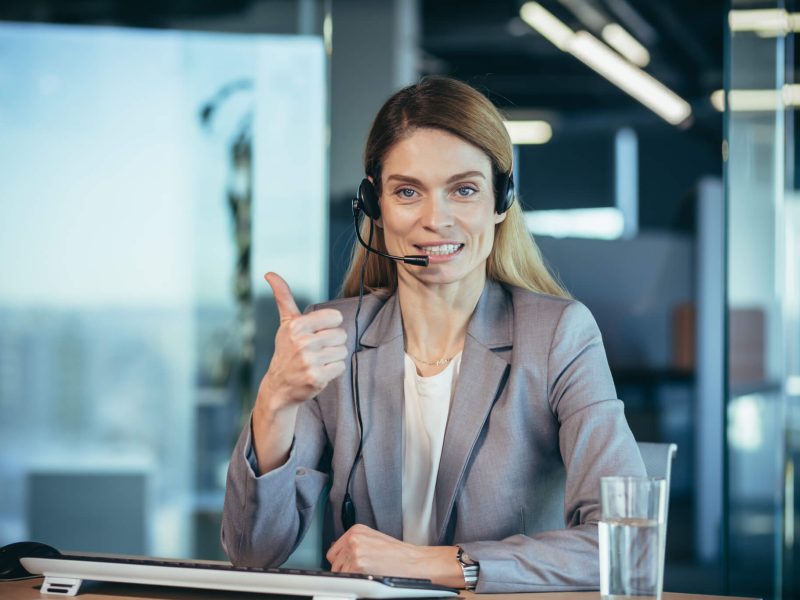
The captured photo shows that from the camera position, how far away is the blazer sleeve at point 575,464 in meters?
1.30

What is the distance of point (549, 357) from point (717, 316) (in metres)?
3.78

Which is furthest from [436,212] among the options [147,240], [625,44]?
[625,44]

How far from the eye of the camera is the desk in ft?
4.01

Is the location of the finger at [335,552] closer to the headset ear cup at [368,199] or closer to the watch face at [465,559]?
the watch face at [465,559]

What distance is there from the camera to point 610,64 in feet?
22.8

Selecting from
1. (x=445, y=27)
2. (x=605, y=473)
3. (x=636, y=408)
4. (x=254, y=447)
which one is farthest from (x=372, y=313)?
(x=445, y=27)

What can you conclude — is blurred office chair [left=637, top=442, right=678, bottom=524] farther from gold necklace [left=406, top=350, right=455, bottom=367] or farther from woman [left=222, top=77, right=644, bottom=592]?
gold necklace [left=406, top=350, right=455, bottom=367]

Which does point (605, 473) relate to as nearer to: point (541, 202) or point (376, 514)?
point (376, 514)

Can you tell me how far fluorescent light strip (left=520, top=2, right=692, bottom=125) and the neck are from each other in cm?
425

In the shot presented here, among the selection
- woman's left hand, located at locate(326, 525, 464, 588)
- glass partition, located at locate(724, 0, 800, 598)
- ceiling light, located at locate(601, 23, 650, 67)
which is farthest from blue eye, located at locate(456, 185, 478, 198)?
ceiling light, located at locate(601, 23, 650, 67)

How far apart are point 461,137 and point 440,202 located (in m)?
0.13

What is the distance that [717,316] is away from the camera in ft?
17.0

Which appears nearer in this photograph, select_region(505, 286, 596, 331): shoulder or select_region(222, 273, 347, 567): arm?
select_region(222, 273, 347, 567): arm

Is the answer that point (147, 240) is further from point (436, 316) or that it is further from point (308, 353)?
point (308, 353)
